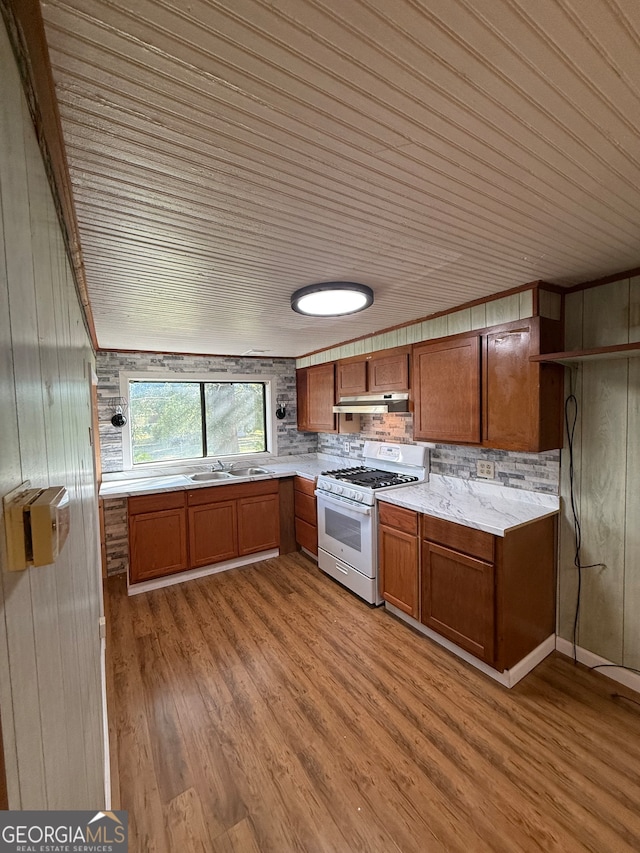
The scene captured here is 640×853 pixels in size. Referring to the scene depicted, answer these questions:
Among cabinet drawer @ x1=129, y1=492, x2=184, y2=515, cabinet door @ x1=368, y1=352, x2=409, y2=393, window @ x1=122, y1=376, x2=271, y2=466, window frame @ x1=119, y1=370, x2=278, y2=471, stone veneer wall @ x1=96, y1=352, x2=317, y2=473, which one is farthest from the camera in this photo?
window @ x1=122, y1=376, x2=271, y2=466

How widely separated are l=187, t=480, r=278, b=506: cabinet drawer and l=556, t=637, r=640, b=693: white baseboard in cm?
268

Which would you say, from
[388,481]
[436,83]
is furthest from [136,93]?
[388,481]

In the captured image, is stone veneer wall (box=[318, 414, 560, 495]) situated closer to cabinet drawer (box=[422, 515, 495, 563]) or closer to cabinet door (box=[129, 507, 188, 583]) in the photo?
cabinet drawer (box=[422, 515, 495, 563])

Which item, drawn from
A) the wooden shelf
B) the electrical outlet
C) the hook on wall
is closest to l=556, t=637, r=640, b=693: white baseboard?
the electrical outlet

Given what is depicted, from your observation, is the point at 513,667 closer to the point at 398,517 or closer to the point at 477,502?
the point at 477,502

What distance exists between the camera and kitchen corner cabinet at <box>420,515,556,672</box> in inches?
81.8

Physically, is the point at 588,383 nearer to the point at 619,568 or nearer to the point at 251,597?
the point at 619,568

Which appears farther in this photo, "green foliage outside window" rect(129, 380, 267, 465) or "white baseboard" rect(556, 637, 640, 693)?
"green foliage outside window" rect(129, 380, 267, 465)

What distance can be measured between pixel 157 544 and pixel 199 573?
53 cm

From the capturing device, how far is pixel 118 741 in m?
1.79

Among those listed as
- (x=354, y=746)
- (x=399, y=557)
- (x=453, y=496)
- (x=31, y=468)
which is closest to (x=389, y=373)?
(x=453, y=496)

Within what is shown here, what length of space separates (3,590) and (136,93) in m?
0.97

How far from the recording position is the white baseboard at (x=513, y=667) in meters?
2.11

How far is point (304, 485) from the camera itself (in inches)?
152
